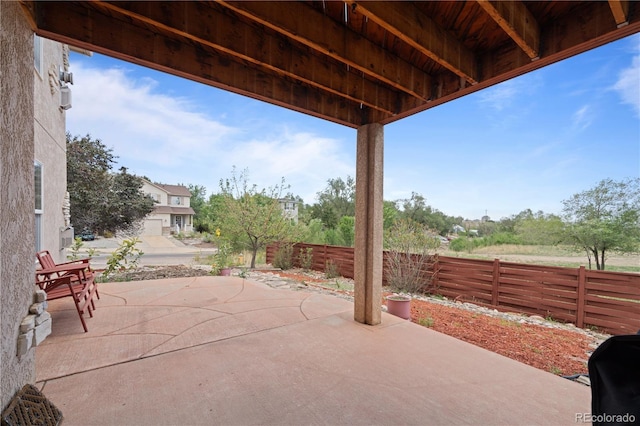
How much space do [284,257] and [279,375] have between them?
7.58m

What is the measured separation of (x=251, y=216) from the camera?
9.37m

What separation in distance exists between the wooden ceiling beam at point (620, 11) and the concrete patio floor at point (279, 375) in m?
2.50

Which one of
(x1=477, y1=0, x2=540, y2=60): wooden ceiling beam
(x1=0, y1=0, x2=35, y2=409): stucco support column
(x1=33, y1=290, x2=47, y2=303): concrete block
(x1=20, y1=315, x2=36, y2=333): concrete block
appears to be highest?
(x1=477, y1=0, x2=540, y2=60): wooden ceiling beam

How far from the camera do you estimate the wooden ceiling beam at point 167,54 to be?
1.79m

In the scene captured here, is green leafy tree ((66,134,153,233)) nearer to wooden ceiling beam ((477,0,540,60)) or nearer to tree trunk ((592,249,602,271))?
wooden ceiling beam ((477,0,540,60))

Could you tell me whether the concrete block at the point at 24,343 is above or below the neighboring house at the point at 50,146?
below

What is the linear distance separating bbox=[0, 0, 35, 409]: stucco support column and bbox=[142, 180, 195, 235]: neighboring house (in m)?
23.9

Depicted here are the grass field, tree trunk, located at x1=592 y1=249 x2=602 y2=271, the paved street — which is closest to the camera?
the grass field

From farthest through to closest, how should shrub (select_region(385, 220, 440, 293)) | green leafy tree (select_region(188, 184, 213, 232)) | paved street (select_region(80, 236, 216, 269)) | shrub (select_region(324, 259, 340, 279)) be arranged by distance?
green leafy tree (select_region(188, 184, 213, 232)), paved street (select_region(80, 236, 216, 269)), shrub (select_region(324, 259, 340, 279)), shrub (select_region(385, 220, 440, 293))

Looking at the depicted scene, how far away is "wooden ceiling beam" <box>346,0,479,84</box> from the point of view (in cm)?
167

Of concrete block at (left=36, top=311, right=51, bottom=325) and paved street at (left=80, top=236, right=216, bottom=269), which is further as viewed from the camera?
paved street at (left=80, top=236, right=216, bottom=269)

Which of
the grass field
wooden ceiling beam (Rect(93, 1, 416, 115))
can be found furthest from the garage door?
wooden ceiling beam (Rect(93, 1, 416, 115))

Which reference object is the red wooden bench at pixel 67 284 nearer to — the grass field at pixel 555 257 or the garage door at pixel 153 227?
the grass field at pixel 555 257

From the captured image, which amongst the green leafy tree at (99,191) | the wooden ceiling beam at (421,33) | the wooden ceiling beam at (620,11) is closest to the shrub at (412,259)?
the wooden ceiling beam at (421,33)
